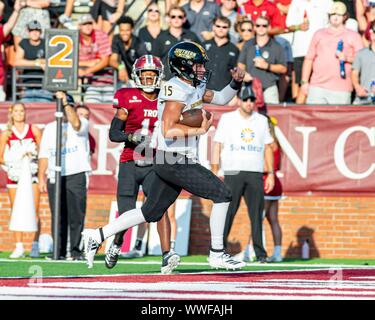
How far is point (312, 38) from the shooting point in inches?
651

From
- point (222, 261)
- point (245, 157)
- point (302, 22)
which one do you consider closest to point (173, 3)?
point (302, 22)

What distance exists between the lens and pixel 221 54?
16406 mm

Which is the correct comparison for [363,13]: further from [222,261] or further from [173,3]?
[222,261]

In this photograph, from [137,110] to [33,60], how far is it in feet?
17.5

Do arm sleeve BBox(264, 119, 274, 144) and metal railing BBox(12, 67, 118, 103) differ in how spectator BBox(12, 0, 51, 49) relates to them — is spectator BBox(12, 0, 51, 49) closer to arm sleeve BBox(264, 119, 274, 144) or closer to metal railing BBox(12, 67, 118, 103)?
metal railing BBox(12, 67, 118, 103)

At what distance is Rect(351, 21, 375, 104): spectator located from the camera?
16.1 m

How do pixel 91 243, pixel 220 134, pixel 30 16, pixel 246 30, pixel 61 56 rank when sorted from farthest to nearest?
pixel 30 16 → pixel 246 30 → pixel 220 134 → pixel 61 56 → pixel 91 243

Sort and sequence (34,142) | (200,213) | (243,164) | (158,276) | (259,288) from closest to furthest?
(259,288), (158,276), (243,164), (34,142), (200,213)

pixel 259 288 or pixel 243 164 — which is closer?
pixel 259 288

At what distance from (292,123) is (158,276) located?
5.96 m

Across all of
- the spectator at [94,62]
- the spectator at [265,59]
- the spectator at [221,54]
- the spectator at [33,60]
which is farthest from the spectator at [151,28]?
the spectator at [33,60]
